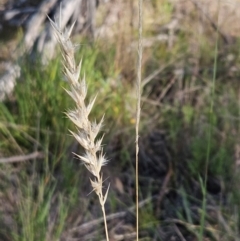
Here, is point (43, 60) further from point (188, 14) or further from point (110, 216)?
point (188, 14)

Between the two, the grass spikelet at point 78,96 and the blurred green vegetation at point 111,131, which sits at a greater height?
the grass spikelet at point 78,96

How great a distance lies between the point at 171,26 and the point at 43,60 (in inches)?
38.1

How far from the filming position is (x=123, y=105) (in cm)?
229

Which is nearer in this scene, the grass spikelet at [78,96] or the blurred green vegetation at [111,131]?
the grass spikelet at [78,96]

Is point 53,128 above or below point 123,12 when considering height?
below

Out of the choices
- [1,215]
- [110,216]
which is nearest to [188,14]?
[110,216]

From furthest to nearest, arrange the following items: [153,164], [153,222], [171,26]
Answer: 1. [171,26]
2. [153,164]
3. [153,222]

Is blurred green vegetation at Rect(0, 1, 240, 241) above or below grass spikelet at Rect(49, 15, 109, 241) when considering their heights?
below

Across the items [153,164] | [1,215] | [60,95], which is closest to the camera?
[1,215]

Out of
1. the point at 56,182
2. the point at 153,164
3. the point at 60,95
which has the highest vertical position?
the point at 60,95

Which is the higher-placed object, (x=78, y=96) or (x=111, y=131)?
(x=78, y=96)

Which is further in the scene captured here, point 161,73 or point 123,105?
point 161,73

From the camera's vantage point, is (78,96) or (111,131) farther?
(111,131)

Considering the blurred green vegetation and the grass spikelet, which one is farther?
the blurred green vegetation
